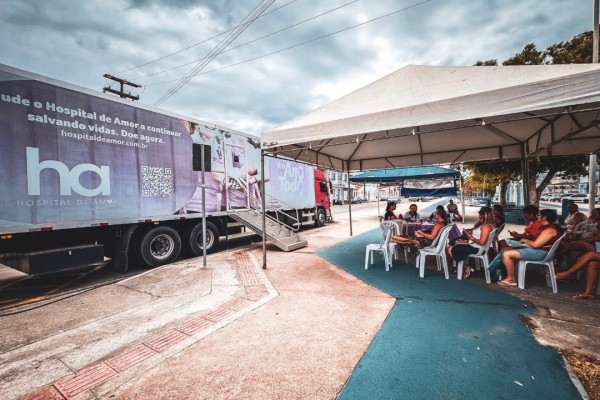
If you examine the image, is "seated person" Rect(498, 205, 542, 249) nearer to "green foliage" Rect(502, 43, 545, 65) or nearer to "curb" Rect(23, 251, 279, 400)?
"curb" Rect(23, 251, 279, 400)

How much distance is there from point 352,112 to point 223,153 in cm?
460

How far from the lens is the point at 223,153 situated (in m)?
7.78

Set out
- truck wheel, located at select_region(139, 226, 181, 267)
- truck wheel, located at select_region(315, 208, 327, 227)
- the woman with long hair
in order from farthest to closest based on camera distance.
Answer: truck wheel, located at select_region(315, 208, 327, 227), truck wheel, located at select_region(139, 226, 181, 267), the woman with long hair

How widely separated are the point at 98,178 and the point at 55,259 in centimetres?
167

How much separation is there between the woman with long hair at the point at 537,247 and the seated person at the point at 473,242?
40 centimetres

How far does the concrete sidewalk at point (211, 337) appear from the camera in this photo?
2266 mm

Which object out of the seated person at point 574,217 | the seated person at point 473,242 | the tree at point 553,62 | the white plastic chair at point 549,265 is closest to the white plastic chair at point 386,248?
the seated person at point 473,242

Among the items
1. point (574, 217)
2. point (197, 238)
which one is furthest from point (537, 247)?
point (197, 238)

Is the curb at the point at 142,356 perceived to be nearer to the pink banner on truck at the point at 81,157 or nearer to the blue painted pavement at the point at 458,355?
the blue painted pavement at the point at 458,355

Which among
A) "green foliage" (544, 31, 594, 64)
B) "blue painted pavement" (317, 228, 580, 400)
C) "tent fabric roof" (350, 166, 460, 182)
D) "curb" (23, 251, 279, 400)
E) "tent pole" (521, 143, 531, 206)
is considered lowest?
"curb" (23, 251, 279, 400)

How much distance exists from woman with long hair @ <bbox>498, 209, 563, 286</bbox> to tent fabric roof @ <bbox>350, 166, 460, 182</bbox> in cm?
1068

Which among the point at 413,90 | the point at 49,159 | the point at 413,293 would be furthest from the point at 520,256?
the point at 49,159

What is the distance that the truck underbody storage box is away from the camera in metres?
4.57

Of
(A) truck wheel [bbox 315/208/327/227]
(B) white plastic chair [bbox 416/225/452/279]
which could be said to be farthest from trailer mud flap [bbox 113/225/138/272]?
(A) truck wheel [bbox 315/208/327/227]
